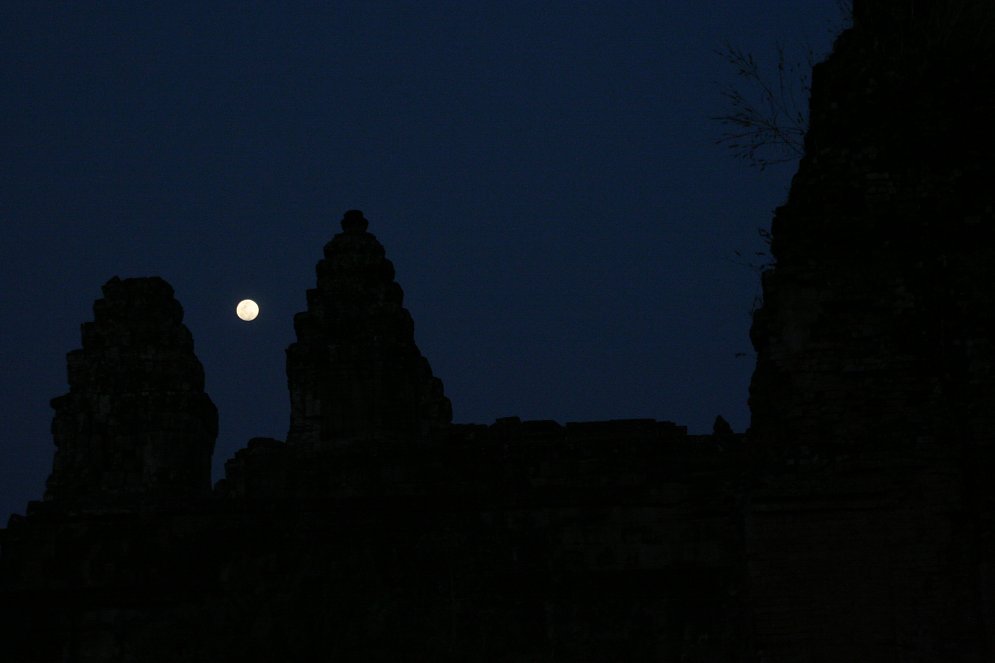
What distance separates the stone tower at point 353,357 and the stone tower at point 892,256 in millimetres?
8350

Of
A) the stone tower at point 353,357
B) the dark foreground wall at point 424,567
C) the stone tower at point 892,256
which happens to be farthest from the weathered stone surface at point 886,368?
the stone tower at point 353,357

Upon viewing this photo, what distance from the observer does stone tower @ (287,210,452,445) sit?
14.7 meters

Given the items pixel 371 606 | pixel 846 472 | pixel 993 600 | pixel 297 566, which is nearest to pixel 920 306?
pixel 846 472

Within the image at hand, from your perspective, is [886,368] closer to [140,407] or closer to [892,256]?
[892,256]

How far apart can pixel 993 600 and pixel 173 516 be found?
685 centimetres

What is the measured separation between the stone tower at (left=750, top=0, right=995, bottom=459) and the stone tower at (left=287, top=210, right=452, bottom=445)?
8.35 metres

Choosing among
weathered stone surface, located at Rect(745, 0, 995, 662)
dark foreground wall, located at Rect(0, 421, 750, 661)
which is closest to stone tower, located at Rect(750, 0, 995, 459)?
weathered stone surface, located at Rect(745, 0, 995, 662)

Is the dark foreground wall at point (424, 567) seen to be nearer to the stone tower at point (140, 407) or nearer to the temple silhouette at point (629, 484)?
the temple silhouette at point (629, 484)

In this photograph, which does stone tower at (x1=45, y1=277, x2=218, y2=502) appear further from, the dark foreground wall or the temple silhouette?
the dark foreground wall

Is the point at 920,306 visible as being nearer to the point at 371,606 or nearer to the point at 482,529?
the point at 482,529

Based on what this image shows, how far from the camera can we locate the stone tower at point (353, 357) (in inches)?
580

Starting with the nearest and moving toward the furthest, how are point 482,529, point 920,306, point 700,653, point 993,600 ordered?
point 993,600, point 920,306, point 700,653, point 482,529

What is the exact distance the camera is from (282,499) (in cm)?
991

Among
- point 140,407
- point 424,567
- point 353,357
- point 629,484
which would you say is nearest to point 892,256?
point 629,484
